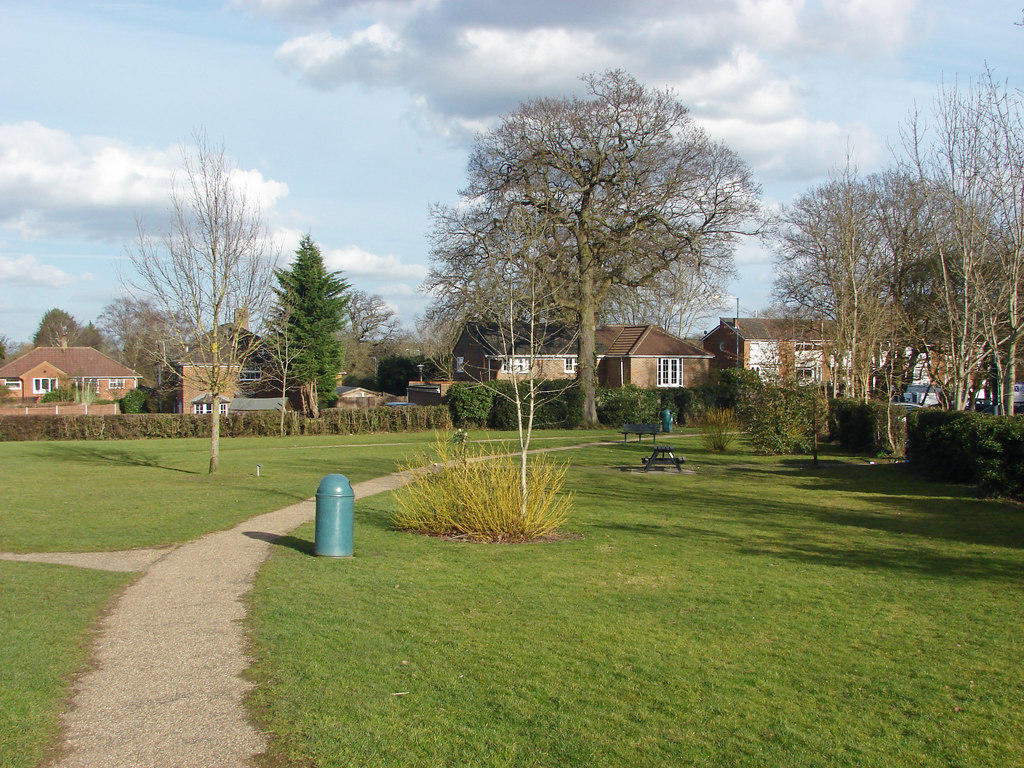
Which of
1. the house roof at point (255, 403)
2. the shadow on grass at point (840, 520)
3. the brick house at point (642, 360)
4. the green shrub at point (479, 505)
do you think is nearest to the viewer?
the shadow on grass at point (840, 520)

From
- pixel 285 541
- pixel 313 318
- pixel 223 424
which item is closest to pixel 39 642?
pixel 285 541

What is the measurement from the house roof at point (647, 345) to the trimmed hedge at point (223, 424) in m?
15.6

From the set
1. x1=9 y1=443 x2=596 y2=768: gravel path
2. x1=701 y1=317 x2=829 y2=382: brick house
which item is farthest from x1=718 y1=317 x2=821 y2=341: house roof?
x1=9 y1=443 x2=596 y2=768: gravel path

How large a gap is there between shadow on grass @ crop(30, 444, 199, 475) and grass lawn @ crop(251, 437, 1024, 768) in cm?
1531

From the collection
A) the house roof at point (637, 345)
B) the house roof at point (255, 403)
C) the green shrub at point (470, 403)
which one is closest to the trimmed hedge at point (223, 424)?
the green shrub at point (470, 403)

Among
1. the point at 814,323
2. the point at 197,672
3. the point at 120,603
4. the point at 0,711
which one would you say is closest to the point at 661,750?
the point at 197,672

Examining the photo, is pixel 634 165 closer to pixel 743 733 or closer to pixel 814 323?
pixel 814 323

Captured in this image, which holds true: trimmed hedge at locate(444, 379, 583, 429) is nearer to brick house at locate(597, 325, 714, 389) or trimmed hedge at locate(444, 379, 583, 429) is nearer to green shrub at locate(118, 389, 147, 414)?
brick house at locate(597, 325, 714, 389)

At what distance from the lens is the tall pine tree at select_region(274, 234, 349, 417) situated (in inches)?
1907

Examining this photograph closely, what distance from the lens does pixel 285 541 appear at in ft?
39.1

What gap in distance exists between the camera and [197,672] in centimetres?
615

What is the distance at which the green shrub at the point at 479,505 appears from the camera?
1221 centimetres

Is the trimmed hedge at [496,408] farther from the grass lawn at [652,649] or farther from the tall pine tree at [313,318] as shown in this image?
the grass lawn at [652,649]

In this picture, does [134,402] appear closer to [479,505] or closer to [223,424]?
[223,424]
